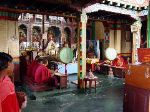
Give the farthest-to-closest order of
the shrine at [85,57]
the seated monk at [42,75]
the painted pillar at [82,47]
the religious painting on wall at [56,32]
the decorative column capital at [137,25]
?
the religious painting on wall at [56,32] < the decorative column capital at [137,25] < the painted pillar at [82,47] < the seated monk at [42,75] < the shrine at [85,57]

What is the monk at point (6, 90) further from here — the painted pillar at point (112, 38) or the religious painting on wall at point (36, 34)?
the religious painting on wall at point (36, 34)

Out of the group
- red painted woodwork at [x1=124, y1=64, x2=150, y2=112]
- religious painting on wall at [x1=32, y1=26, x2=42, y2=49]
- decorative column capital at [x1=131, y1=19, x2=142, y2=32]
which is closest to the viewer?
red painted woodwork at [x1=124, y1=64, x2=150, y2=112]

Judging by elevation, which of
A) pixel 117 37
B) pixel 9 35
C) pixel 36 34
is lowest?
pixel 9 35

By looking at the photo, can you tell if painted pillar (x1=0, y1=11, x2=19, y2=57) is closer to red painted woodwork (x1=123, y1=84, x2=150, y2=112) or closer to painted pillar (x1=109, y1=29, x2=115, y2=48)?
painted pillar (x1=109, y1=29, x2=115, y2=48)

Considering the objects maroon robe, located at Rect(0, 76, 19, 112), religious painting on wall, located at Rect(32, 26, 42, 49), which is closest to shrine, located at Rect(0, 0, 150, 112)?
maroon robe, located at Rect(0, 76, 19, 112)

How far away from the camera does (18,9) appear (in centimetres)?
1123

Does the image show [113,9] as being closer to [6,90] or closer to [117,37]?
[117,37]

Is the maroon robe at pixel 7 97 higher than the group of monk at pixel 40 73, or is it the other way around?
the maroon robe at pixel 7 97

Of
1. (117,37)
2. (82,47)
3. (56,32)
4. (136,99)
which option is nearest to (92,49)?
(117,37)

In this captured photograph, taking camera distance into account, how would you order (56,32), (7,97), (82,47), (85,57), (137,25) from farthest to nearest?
(56,32), (137,25), (85,57), (82,47), (7,97)

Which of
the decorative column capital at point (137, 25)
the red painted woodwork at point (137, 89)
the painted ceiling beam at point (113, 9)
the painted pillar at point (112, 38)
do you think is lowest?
the red painted woodwork at point (137, 89)

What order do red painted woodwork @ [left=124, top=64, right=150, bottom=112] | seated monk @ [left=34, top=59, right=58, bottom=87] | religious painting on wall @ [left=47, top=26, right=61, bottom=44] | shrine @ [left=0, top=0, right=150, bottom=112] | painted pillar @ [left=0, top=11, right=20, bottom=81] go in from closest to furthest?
red painted woodwork @ [left=124, top=64, right=150, bottom=112]
shrine @ [left=0, top=0, right=150, bottom=112]
seated monk @ [left=34, top=59, right=58, bottom=87]
painted pillar @ [left=0, top=11, right=20, bottom=81]
religious painting on wall @ [left=47, top=26, right=61, bottom=44]

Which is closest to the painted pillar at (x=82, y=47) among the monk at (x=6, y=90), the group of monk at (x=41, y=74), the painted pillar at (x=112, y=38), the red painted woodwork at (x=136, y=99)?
the group of monk at (x=41, y=74)

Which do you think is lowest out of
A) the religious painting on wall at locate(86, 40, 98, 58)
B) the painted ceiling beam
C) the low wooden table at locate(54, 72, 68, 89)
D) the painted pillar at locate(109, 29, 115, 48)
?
the low wooden table at locate(54, 72, 68, 89)
